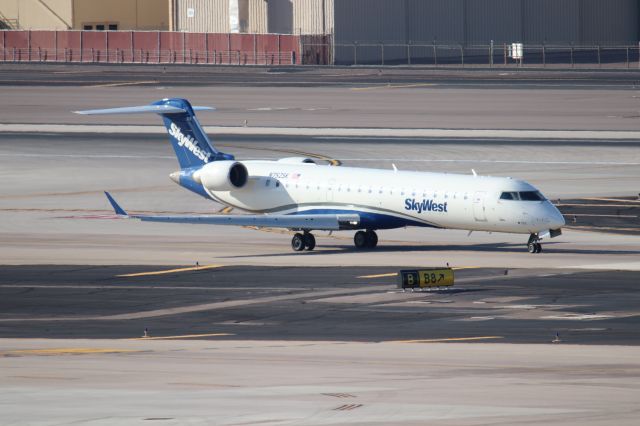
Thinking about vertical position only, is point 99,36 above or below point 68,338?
above

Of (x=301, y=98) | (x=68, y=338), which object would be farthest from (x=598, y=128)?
(x=68, y=338)

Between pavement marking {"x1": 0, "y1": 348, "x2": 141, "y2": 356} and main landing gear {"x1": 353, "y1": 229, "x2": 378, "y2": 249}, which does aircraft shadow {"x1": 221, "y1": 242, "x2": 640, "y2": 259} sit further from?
pavement marking {"x1": 0, "y1": 348, "x2": 141, "y2": 356}

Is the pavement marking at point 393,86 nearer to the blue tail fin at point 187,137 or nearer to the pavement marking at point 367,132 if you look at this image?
the pavement marking at point 367,132

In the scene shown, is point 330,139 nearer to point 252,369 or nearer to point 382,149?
point 382,149

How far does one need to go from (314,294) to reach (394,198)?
34.5 ft

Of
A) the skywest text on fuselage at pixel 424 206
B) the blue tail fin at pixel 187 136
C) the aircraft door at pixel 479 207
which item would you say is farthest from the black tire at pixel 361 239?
the blue tail fin at pixel 187 136

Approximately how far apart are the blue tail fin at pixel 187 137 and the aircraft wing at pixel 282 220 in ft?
17.8

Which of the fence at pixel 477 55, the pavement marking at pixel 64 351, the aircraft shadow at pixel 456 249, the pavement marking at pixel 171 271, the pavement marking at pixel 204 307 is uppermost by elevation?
the fence at pixel 477 55

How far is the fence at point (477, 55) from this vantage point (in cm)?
14538

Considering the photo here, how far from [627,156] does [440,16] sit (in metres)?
64.0

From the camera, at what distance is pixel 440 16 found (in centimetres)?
14838

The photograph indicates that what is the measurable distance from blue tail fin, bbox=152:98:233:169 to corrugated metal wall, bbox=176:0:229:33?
8987 cm

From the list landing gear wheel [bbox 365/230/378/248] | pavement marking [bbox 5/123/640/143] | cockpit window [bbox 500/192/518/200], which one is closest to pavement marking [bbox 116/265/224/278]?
landing gear wheel [bbox 365/230/378/248]

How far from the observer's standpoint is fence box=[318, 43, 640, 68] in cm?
14538
